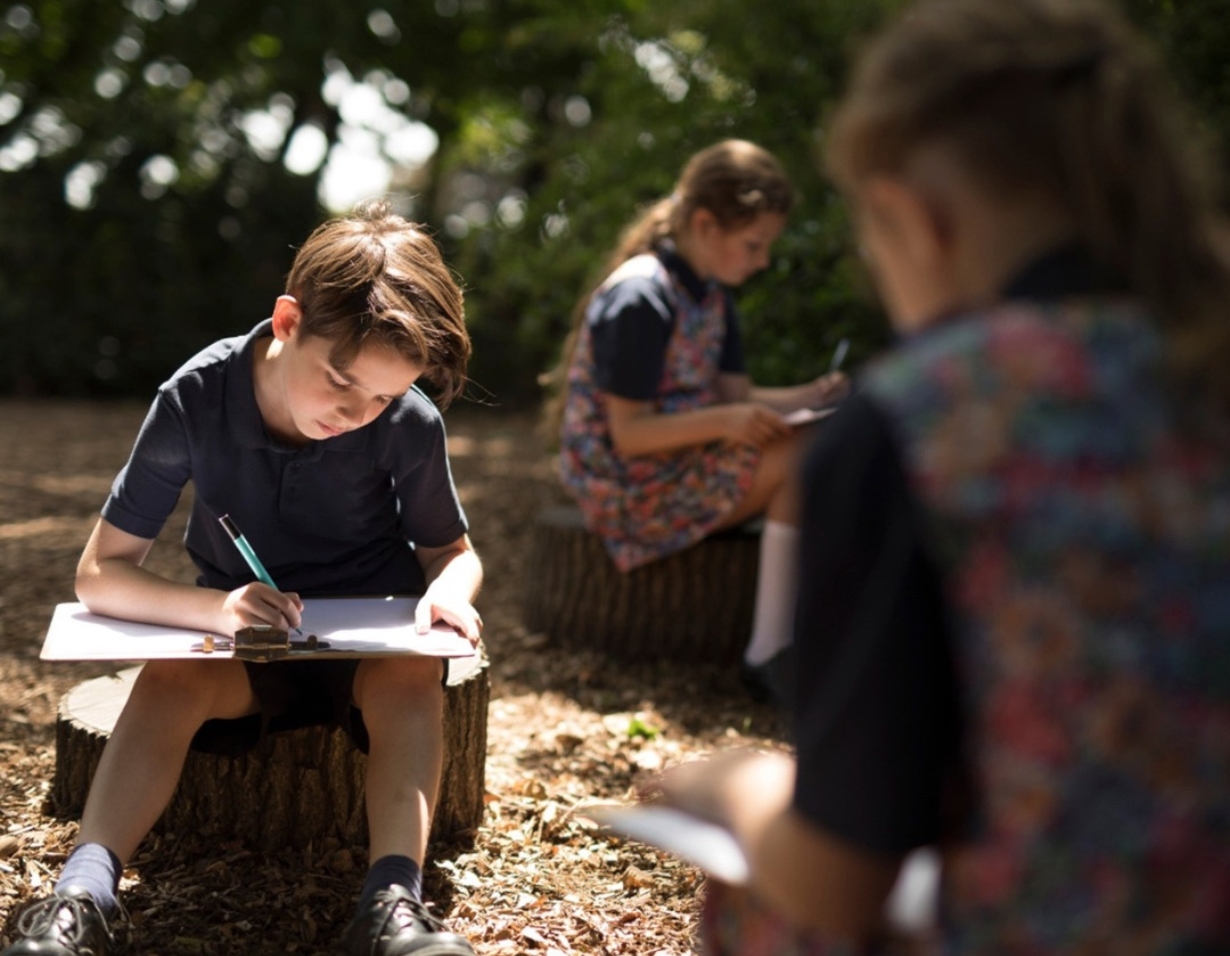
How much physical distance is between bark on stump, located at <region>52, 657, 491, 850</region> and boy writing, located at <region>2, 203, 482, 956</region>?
0.41 feet

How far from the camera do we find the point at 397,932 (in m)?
2.01

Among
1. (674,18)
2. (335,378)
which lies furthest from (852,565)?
(674,18)

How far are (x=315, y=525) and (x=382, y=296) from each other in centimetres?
46

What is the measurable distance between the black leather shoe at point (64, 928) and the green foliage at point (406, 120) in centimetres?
389

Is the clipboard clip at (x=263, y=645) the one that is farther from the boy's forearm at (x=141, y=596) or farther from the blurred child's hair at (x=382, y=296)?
the blurred child's hair at (x=382, y=296)

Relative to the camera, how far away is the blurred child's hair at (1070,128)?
1.10m

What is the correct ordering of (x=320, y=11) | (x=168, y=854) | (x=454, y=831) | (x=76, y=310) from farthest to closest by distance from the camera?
(x=320, y=11), (x=76, y=310), (x=454, y=831), (x=168, y=854)

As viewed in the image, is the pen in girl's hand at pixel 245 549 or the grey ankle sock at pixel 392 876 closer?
the grey ankle sock at pixel 392 876

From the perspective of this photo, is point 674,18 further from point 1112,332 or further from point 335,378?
point 1112,332

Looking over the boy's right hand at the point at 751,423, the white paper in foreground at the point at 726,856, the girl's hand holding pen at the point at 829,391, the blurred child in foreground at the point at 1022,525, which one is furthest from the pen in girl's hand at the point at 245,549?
the girl's hand holding pen at the point at 829,391

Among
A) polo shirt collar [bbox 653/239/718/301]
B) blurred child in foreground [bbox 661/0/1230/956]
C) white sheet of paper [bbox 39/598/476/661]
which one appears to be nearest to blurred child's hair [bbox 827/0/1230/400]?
blurred child in foreground [bbox 661/0/1230/956]

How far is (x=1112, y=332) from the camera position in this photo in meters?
1.04

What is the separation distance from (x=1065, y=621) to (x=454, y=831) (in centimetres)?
196

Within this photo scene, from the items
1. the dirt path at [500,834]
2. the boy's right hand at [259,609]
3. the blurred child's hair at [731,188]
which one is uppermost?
the blurred child's hair at [731,188]
